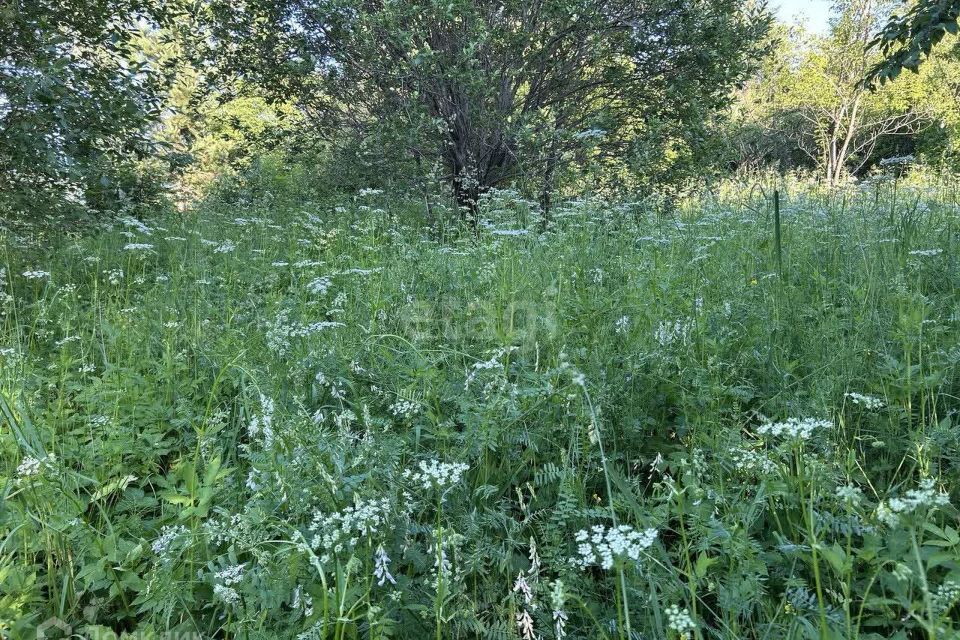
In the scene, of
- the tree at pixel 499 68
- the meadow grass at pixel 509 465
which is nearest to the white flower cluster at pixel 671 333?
the meadow grass at pixel 509 465

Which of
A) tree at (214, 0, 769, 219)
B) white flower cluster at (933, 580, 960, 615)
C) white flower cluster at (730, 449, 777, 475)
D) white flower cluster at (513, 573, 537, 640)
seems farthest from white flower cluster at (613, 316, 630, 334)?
tree at (214, 0, 769, 219)

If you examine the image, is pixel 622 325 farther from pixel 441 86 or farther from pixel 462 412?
pixel 441 86

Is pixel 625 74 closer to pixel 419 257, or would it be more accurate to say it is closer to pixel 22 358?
pixel 419 257

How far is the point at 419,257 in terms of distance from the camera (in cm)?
394

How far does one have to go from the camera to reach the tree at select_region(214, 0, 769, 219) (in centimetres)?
667

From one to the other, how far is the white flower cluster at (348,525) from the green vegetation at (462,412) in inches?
0.4

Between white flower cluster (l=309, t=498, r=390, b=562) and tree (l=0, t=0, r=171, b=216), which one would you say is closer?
white flower cluster (l=309, t=498, r=390, b=562)

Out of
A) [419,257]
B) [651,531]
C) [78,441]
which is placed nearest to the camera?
[651,531]

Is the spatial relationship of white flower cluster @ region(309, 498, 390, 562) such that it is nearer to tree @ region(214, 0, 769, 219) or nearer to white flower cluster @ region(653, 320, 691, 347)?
white flower cluster @ region(653, 320, 691, 347)

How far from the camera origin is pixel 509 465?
69.2 inches

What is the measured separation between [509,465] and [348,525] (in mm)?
669

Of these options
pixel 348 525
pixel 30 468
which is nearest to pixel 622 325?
pixel 348 525

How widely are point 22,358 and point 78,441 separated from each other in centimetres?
57

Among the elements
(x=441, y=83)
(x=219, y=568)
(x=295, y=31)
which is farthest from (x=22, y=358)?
(x=295, y=31)
